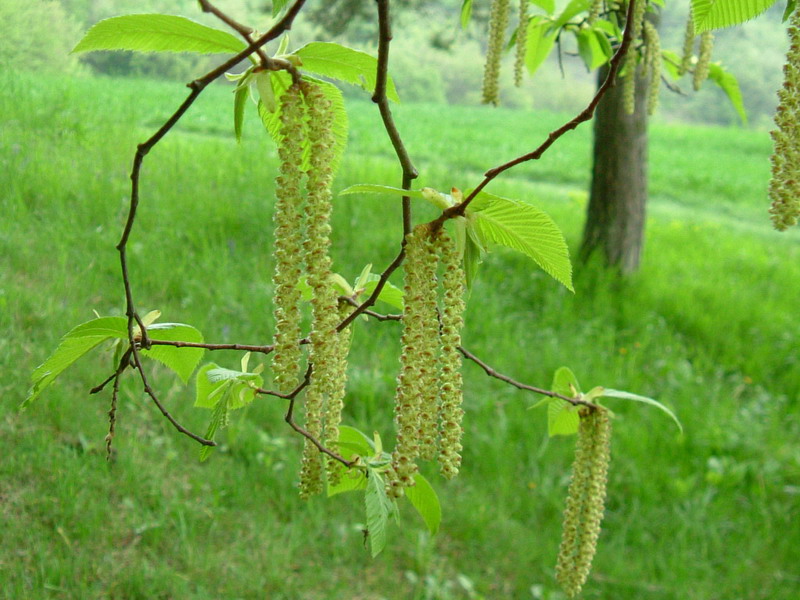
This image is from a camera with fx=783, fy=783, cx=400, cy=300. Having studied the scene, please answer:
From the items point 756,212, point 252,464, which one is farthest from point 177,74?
point 756,212

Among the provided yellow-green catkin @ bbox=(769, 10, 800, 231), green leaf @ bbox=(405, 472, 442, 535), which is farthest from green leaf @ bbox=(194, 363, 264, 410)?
yellow-green catkin @ bbox=(769, 10, 800, 231)

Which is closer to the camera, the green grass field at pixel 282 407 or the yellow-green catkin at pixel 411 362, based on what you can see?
the yellow-green catkin at pixel 411 362

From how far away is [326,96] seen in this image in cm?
61

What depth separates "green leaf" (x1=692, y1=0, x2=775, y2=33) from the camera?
1.86 feet

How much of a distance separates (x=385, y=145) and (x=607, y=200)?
108cm

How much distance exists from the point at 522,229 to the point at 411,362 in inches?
5.6

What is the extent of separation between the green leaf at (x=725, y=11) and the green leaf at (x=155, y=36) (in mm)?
333

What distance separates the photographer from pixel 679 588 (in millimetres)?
1823

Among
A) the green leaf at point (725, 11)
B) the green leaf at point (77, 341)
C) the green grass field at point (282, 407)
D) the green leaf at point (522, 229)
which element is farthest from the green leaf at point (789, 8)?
the green grass field at point (282, 407)

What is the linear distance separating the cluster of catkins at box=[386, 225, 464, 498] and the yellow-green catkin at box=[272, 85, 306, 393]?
0.25 ft

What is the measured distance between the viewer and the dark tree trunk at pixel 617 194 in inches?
120

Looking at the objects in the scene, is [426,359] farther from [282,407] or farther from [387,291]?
[282,407]

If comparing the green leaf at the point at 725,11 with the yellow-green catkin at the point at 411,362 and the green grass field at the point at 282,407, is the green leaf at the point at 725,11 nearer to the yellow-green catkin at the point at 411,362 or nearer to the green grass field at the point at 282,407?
the yellow-green catkin at the point at 411,362

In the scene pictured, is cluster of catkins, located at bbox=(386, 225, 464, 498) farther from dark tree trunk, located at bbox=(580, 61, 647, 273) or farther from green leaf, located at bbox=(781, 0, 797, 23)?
dark tree trunk, located at bbox=(580, 61, 647, 273)
